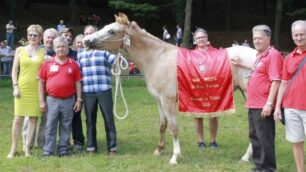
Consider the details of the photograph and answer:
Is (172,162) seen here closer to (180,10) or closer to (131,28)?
(131,28)

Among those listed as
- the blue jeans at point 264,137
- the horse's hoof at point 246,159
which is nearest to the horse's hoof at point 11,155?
the horse's hoof at point 246,159

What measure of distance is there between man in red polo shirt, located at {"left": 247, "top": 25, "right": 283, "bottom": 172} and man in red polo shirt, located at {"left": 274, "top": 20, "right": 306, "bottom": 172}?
14 cm

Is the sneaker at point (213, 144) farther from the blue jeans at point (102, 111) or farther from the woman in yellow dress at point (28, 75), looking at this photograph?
the woman in yellow dress at point (28, 75)

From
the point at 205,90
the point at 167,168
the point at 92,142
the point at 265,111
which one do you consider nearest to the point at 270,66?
the point at 265,111

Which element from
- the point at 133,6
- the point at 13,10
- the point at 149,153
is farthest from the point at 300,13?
the point at 149,153

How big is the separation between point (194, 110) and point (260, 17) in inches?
1434

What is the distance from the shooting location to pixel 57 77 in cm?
721

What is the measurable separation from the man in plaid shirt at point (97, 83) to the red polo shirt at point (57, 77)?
27cm

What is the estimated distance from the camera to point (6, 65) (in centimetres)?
2041

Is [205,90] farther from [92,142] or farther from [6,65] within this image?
[6,65]

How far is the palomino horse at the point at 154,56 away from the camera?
7184 mm

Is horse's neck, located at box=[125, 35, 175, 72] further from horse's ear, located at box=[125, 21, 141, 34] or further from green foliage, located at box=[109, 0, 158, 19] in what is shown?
green foliage, located at box=[109, 0, 158, 19]

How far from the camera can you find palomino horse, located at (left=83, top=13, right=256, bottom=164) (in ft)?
23.6

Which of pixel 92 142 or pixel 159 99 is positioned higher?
pixel 159 99
